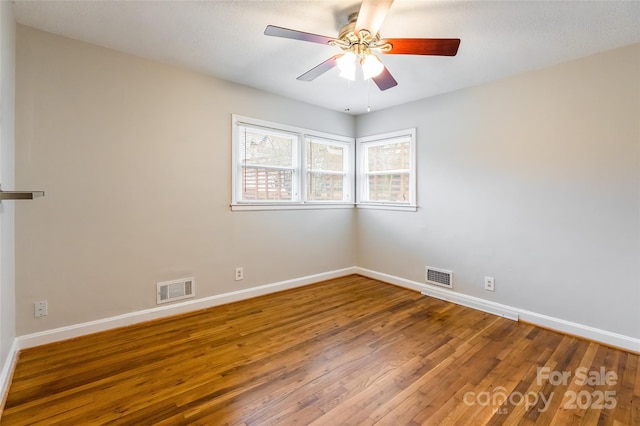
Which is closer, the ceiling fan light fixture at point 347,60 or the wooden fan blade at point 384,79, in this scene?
the ceiling fan light fixture at point 347,60

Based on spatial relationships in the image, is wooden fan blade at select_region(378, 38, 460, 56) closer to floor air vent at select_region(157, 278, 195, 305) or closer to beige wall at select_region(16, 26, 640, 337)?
beige wall at select_region(16, 26, 640, 337)

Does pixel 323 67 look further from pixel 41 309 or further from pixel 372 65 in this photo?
pixel 41 309

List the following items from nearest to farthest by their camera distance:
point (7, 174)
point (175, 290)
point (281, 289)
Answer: point (7, 174) → point (175, 290) → point (281, 289)

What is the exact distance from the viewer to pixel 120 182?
274cm

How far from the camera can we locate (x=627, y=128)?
8.11 feet

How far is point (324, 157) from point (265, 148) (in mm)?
1026

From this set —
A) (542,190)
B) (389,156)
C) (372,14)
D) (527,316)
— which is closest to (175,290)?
(372,14)

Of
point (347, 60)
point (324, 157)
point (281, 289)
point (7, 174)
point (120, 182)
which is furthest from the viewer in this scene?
point (324, 157)

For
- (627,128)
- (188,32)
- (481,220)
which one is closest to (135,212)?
(188,32)

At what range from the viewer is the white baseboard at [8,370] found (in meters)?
1.75

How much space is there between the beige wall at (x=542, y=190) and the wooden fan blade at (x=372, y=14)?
2070 mm

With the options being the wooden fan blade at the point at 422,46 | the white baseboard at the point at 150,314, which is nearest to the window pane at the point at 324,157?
the white baseboard at the point at 150,314

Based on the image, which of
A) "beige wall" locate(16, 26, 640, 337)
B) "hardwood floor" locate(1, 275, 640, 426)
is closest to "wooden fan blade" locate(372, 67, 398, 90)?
"beige wall" locate(16, 26, 640, 337)

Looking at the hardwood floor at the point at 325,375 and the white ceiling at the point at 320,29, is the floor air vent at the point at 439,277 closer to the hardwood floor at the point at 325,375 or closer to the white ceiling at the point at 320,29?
the hardwood floor at the point at 325,375
